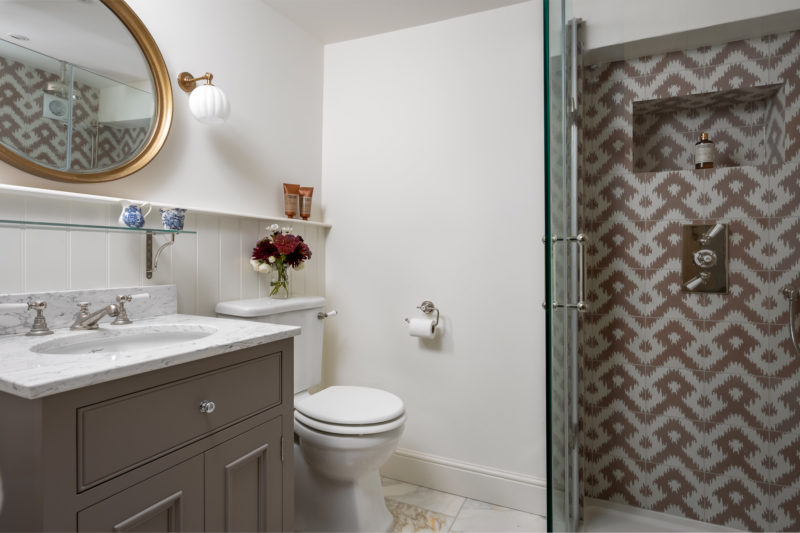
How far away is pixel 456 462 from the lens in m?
2.08

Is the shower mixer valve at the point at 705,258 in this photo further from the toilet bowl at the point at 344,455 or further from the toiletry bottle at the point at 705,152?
the toilet bowl at the point at 344,455

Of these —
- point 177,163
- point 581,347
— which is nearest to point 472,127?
point 581,347

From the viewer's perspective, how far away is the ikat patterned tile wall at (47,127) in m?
1.20

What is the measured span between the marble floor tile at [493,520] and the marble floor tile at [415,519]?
0.05 meters

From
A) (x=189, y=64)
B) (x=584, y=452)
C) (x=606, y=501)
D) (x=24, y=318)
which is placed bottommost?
(x=606, y=501)

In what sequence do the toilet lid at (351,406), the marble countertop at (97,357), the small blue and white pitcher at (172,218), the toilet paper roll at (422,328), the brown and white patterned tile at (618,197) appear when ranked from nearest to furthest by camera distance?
the marble countertop at (97,357) < the small blue and white pitcher at (172,218) < the toilet lid at (351,406) < the brown and white patterned tile at (618,197) < the toilet paper roll at (422,328)

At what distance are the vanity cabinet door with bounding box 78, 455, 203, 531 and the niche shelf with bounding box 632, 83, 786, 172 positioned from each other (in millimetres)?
2084

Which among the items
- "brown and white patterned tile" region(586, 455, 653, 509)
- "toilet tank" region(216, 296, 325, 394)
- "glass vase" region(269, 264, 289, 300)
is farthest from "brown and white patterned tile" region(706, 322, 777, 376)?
"glass vase" region(269, 264, 289, 300)

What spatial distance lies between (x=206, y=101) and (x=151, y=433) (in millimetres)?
1192

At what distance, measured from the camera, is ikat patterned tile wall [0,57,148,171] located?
1200 mm

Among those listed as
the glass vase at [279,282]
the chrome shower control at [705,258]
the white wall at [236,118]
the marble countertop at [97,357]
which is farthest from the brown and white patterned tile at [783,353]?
the white wall at [236,118]

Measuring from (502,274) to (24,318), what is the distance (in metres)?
1.69

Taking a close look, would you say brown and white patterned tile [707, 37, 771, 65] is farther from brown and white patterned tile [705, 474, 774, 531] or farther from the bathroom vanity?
the bathroom vanity

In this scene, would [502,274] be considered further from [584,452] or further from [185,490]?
[185,490]
